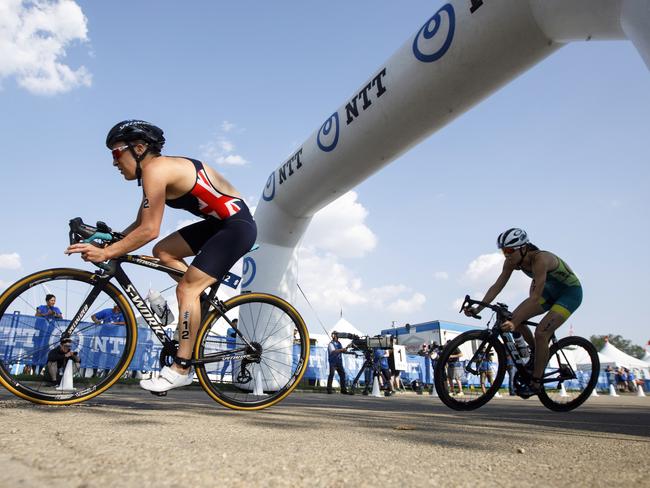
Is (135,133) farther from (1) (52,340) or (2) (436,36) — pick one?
(2) (436,36)

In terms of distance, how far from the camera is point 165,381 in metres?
2.83

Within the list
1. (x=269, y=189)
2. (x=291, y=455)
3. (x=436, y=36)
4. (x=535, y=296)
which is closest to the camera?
(x=291, y=455)

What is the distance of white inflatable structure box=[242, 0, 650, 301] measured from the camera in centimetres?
425

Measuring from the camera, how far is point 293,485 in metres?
1.03

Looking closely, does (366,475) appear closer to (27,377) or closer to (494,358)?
(27,377)

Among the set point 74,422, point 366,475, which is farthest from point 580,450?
point 74,422

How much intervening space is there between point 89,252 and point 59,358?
130cm

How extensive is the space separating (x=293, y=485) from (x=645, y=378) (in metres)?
37.0

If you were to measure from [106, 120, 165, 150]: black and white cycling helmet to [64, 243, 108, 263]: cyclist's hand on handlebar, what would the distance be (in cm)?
66

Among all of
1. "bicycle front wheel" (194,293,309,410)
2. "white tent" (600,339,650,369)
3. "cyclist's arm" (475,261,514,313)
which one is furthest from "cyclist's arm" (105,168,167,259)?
"white tent" (600,339,650,369)


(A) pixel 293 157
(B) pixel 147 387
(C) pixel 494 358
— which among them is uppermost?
(A) pixel 293 157

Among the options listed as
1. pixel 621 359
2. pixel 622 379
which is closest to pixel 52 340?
pixel 622 379

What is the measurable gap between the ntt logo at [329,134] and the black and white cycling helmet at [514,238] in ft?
10.7

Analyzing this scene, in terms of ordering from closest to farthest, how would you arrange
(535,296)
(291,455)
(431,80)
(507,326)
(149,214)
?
(291,455) < (149,214) < (507,326) < (535,296) < (431,80)
